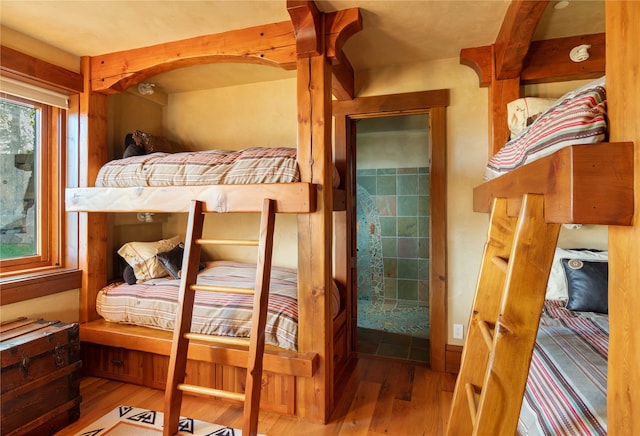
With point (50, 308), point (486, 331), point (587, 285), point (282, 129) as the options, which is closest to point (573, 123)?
point (486, 331)

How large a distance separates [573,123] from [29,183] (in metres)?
3.04

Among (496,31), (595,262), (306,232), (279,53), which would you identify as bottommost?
(595,262)

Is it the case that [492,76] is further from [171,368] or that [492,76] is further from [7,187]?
[7,187]

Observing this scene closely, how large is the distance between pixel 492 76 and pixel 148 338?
9.70 feet

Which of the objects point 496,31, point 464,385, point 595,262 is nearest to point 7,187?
point 464,385

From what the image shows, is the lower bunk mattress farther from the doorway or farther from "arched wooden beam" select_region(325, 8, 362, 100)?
the doorway

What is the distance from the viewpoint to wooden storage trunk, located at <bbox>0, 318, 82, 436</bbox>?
1.61 metres

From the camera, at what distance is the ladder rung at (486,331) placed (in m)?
1.03

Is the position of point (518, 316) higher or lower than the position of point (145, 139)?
lower

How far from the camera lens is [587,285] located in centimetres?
185

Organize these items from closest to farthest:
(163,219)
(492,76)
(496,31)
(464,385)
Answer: (464,385) → (496,31) → (492,76) → (163,219)

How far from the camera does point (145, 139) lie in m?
2.58

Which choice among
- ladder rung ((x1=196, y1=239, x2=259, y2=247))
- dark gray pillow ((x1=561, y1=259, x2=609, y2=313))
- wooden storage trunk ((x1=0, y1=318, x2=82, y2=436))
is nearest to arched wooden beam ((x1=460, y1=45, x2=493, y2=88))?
dark gray pillow ((x1=561, y1=259, x2=609, y2=313))

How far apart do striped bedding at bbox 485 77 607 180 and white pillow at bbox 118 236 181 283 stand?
252cm
